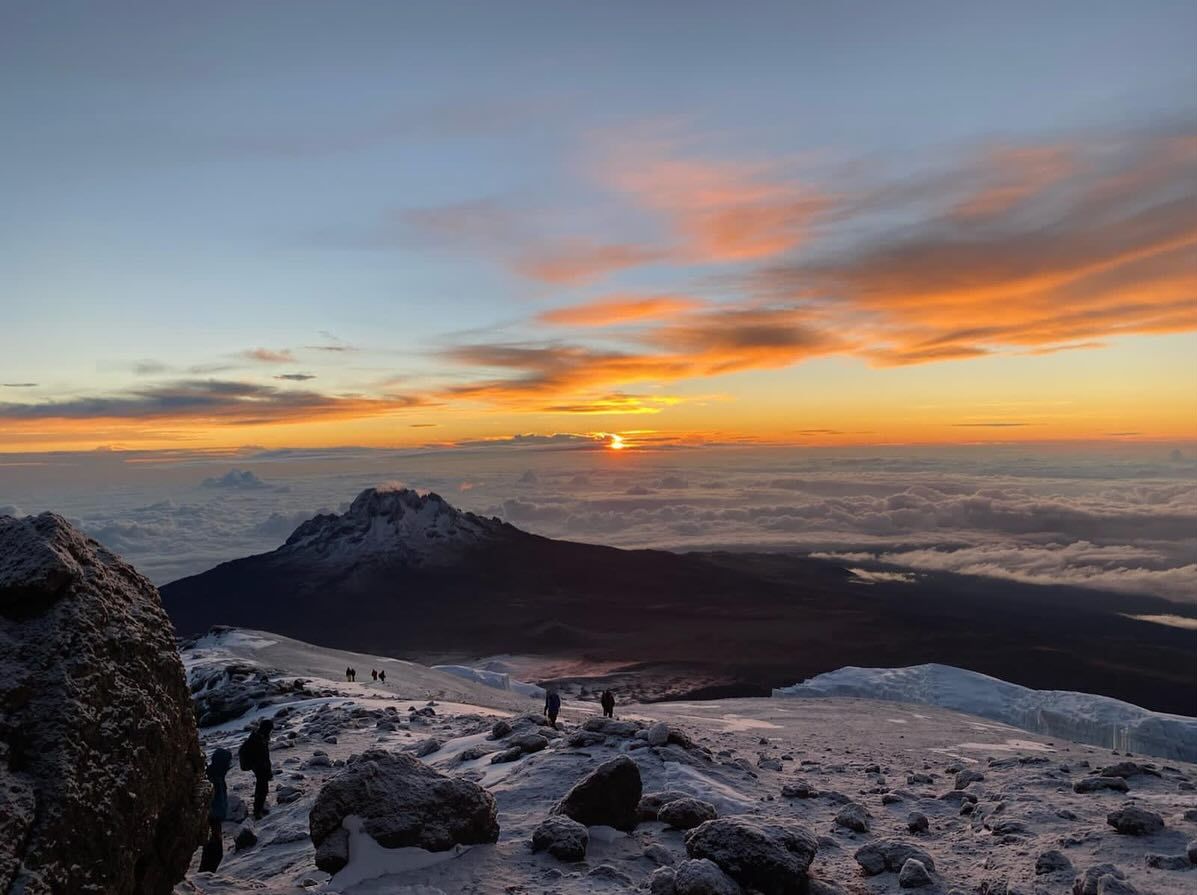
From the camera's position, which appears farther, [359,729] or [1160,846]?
[359,729]

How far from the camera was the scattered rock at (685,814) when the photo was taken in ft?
37.2

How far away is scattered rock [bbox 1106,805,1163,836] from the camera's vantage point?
11.6m

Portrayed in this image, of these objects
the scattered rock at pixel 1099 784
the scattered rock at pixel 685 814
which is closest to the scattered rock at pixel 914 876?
the scattered rock at pixel 685 814

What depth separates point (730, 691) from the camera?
150750 mm

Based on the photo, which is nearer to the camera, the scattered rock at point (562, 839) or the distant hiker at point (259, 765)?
the scattered rock at point (562, 839)

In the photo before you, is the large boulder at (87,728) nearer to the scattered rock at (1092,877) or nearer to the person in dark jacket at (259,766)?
the person in dark jacket at (259,766)

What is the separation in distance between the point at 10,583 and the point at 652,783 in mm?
11519

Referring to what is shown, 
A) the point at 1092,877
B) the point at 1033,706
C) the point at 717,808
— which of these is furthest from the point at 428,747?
the point at 1033,706

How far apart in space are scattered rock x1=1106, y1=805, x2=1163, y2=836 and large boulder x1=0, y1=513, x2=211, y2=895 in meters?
13.6

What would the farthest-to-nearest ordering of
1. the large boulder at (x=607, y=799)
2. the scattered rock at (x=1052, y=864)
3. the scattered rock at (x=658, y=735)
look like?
1. the scattered rock at (x=658, y=735)
2. the large boulder at (x=607, y=799)
3. the scattered rock at (x=1052, y=864)

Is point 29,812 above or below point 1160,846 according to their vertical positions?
above

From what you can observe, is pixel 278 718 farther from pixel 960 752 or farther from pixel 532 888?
pixel 960 752

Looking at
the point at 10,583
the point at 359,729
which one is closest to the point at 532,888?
the point at 10,583

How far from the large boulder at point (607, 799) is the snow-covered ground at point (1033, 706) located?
9496 centimetres
